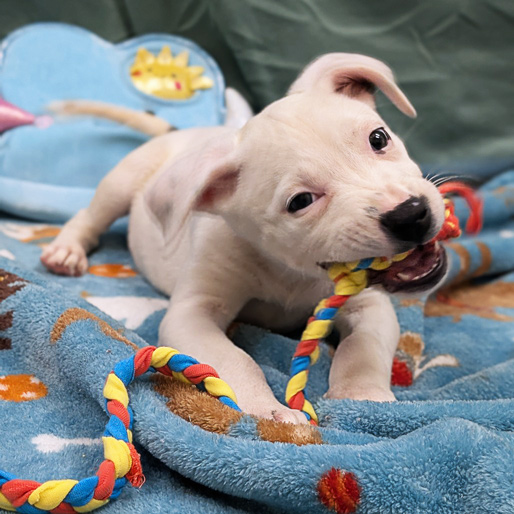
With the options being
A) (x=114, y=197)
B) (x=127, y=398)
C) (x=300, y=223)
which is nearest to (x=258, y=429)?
(x=127, y=398)

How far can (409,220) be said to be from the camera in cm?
134

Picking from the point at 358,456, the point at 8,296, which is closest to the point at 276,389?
the point at 358,456

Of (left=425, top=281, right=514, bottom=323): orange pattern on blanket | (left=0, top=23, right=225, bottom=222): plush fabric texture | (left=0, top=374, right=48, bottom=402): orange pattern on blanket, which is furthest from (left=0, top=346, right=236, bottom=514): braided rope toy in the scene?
(left=0, top=23, right=225, bottom=222): plush fabric texture

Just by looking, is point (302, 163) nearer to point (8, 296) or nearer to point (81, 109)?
point (8, 296)

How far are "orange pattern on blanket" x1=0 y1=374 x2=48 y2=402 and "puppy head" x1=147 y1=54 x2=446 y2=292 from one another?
0.59 meters

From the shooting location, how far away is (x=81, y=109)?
131 inches

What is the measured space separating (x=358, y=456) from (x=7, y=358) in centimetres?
94

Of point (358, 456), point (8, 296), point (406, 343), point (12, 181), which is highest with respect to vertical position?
point (358, 456)

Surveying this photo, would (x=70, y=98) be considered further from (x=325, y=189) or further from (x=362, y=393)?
(x=362, y=393)

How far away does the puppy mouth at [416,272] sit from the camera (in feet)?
4.90

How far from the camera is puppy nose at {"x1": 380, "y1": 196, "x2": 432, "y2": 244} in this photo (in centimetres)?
135

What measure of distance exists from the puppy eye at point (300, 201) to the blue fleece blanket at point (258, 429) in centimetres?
42

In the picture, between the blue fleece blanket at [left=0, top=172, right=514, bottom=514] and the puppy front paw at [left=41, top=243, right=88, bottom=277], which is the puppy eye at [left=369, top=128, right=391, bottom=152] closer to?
the blue fleece blanket at [left=0, top=172, right=514, bottom=514]

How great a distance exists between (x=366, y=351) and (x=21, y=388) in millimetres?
850
